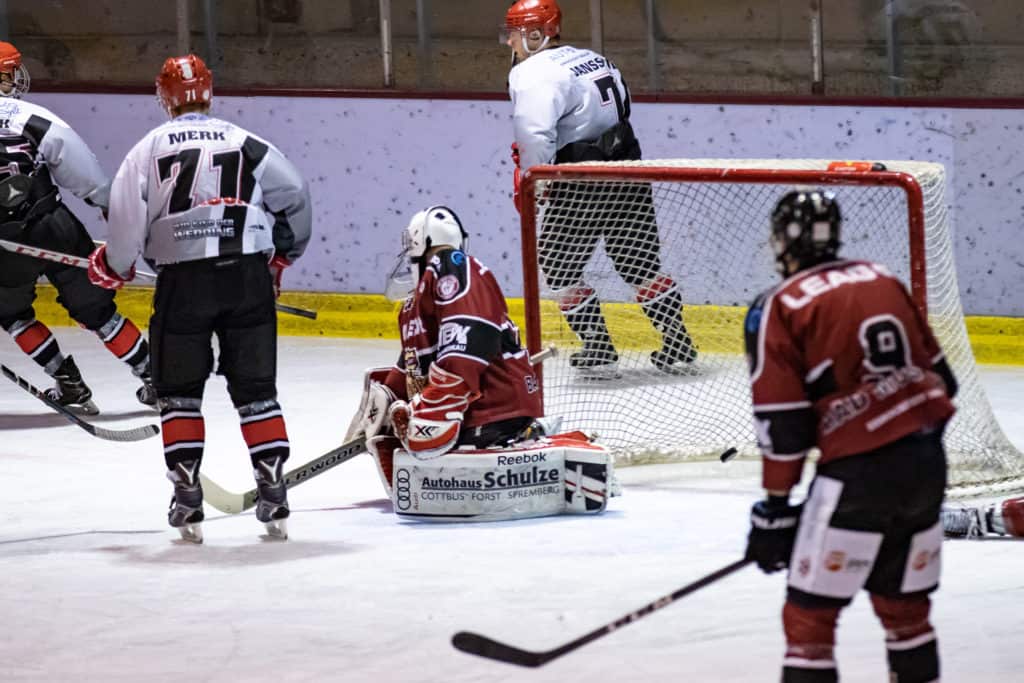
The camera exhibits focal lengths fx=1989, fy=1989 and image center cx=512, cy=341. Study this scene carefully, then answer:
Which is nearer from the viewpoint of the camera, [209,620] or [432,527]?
[209,620]

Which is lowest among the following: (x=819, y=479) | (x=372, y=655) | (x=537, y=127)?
(x=372, y=655)

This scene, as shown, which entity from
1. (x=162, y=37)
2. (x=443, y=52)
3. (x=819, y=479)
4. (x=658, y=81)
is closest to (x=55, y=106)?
(x=162, y=37)

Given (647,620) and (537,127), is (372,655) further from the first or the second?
(537,127)

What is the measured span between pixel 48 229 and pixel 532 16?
5.79 feet

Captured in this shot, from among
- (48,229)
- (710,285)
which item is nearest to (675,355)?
(710,285)

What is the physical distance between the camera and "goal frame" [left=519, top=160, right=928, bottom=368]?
16.5 feet

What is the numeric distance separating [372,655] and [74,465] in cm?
229

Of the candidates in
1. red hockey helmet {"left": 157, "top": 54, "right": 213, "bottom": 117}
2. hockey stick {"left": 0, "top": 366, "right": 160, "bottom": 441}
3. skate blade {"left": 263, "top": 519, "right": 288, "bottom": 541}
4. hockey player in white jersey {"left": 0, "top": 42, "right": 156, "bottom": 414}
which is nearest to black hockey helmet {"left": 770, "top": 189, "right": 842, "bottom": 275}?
red hockey helmet {"left": 157, "top": 54, "right": 213, "bottom": 117}

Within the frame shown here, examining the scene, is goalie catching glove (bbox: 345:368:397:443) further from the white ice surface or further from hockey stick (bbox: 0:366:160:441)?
hockey stick (bbox: 0:366:160:441)

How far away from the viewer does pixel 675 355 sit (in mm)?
6289

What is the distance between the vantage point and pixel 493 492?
195 inches

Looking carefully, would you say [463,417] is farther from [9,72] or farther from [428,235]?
[9,72]

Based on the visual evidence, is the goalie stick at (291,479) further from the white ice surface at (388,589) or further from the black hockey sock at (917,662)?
the black hockey sock at (917,662)

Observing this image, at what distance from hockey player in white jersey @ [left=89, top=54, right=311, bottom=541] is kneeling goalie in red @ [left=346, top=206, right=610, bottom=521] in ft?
1.05
